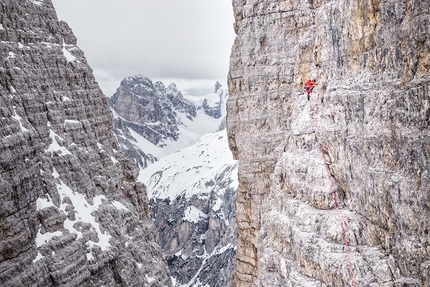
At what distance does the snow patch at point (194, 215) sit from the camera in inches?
6481

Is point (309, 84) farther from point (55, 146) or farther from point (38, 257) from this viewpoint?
point (55, 146)

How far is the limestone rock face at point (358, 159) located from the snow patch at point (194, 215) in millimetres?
141569

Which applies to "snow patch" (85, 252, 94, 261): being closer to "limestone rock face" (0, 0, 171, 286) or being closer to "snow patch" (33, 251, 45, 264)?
"limestone rock face" (0, 0, 171, 286)

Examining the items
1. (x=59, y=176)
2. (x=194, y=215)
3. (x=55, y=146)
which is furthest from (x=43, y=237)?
(x=194, y=215)

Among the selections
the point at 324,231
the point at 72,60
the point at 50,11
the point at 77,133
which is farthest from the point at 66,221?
the point at 324,231

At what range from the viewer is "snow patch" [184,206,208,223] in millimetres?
164625

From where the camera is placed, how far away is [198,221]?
538 feet

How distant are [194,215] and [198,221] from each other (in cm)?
344

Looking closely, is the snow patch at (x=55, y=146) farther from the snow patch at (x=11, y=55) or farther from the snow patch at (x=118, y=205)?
the snow patch at (x=118, y=205)

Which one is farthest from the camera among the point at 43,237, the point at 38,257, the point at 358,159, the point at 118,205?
the point at 118,205

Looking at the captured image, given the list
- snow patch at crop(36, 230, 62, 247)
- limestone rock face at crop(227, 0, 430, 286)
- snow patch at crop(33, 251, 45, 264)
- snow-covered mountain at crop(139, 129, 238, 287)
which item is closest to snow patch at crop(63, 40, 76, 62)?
snow patch at crop(36, 230, 62, 247)

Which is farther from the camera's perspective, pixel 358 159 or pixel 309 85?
pixel 309 85

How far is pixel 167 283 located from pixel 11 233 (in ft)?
69.2

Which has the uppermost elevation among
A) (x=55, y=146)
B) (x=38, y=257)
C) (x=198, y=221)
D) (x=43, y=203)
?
(x=55, y=146)
